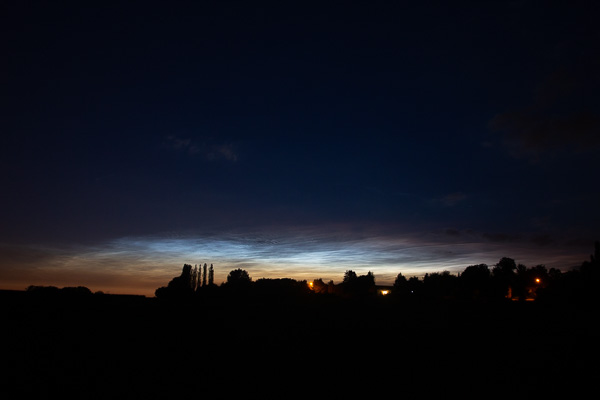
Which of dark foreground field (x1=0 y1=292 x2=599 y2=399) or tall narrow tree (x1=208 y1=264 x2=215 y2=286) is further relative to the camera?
tall narrow tree (x1=208 y1=264 x2=215 y2=286)

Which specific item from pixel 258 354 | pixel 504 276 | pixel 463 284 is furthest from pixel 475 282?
pixel 258 354

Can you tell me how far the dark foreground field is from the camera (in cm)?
1119

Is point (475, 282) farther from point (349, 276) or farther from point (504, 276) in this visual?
point (349, 276)

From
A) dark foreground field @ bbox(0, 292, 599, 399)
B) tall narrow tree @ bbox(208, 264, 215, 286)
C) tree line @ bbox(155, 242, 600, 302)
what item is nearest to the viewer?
dark foreground field @ bbox(0, 292, 599, 399)

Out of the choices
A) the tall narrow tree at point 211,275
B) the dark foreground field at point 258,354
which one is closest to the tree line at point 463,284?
the tall narrow tree at point 211,275

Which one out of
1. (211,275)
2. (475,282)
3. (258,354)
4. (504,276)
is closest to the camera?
(258,354)

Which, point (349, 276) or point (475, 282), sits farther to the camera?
point (349, 276)

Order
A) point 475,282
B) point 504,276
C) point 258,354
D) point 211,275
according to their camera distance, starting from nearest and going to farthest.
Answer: point 258,354, point 475,282, point 504,276, point 211,275

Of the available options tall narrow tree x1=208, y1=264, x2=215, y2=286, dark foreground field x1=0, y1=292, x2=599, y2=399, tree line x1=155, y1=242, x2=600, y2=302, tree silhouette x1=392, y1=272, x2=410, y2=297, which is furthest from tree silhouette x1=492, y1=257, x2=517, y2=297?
tall narrow tree x1=208, y1=264, x2=215, y2=286

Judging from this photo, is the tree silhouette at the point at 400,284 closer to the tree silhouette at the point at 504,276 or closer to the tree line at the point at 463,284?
the tree line at the point at 463,284

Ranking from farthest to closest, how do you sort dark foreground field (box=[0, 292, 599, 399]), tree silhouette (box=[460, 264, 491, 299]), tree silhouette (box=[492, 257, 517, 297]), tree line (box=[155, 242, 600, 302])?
tree silhouette (box=[492, 257, 517, 297]), tree silhouette (box=[460, 264, 491, 299]), tree line (box=[155, 242, 600, 302]), dark foreground field (box=[0, 292, 599, 399])

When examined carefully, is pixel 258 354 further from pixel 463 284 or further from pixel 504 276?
pixel 504 276

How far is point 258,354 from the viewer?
52.3 feet

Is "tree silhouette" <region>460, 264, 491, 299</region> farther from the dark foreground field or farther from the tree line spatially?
the dark foreground field
